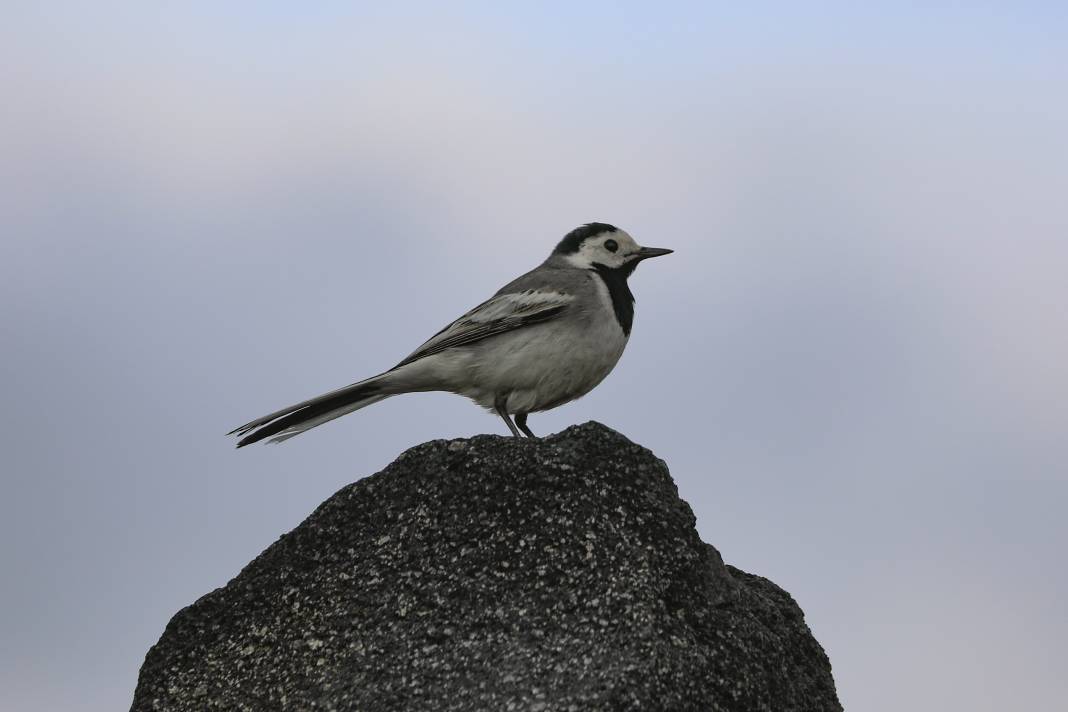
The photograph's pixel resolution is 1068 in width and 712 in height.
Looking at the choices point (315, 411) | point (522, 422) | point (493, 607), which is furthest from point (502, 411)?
point (493, 607)

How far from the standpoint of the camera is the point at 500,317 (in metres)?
10.2

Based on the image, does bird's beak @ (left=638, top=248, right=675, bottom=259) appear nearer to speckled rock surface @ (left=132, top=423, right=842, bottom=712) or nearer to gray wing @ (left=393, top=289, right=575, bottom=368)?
gray wing @ (left=393, top=289, right=575, bottom=368)

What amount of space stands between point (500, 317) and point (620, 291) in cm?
122

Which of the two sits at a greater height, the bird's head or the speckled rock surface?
the bird's head

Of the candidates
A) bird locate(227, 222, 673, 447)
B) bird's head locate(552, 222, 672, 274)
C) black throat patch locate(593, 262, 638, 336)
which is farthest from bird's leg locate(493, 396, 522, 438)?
bird's head locate(552, 222, 672, 274)

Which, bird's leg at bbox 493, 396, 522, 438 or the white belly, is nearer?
the white belly

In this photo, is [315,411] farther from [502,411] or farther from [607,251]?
[607,251]

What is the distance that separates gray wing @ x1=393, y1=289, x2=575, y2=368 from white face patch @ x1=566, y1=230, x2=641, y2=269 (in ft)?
3.48

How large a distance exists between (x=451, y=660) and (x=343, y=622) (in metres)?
0.69

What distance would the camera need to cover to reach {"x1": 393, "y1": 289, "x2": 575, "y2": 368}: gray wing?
10117 millimetres

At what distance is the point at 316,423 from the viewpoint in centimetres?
980

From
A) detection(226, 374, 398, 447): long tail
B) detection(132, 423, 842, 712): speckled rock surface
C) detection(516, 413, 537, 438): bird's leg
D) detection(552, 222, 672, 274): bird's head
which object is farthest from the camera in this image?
detection(552, 222, 672, 274): bird's head

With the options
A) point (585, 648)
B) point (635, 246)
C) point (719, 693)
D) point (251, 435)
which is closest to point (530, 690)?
point (585, 648)

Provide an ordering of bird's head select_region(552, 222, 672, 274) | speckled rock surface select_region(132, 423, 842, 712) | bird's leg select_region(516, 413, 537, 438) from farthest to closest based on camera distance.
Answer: bird's head select_region(552, 222, 672, 274) < bird's leg select_region(516, 413, 537, 438) < speckled rock surface select_region(132, 423, 842, 712)
